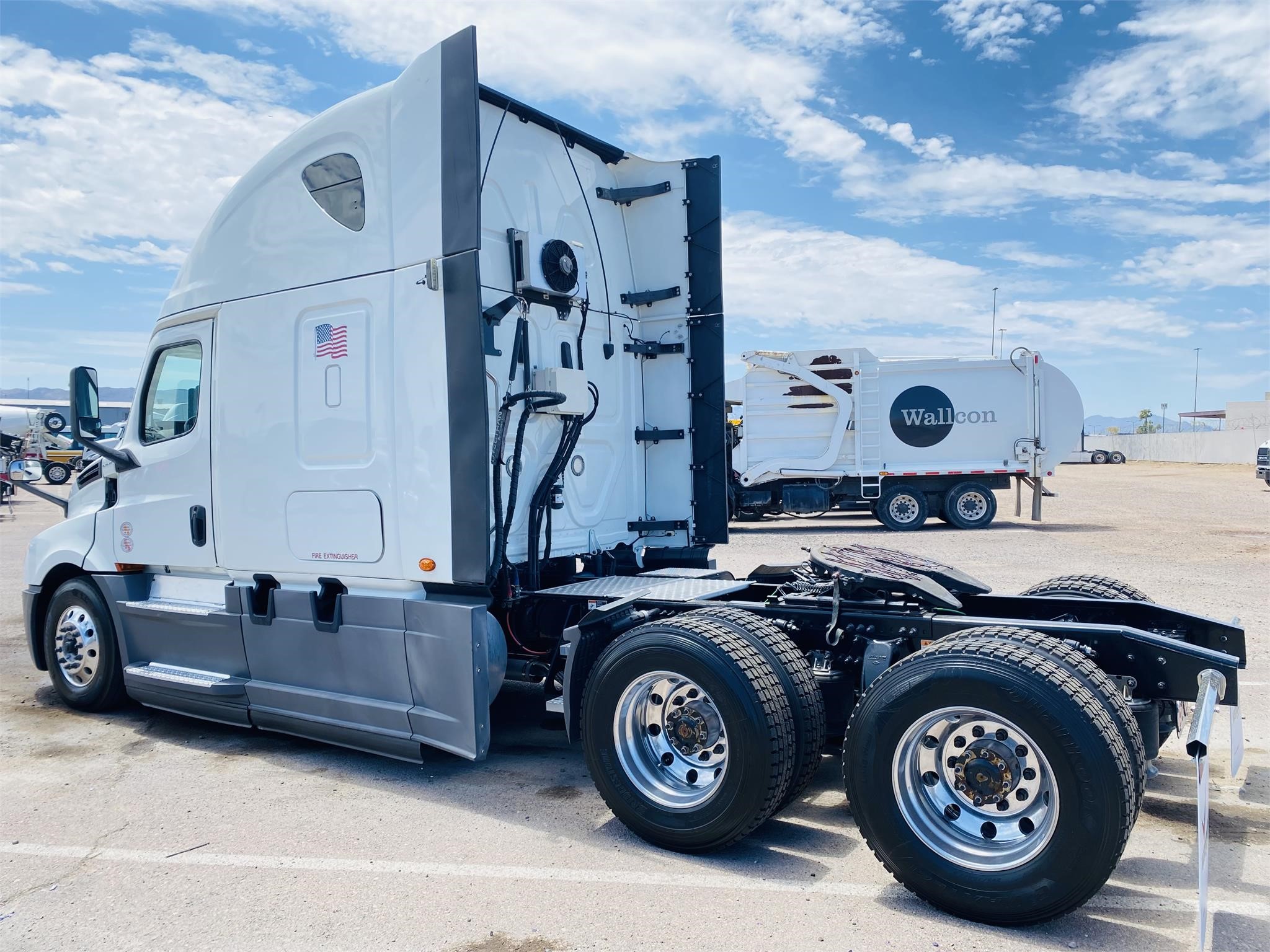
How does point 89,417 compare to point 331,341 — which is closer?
point 331,341

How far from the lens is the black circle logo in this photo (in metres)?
19.0

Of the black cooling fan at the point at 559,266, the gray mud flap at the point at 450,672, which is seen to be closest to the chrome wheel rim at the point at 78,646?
the gray mud flap at the point at 450,672

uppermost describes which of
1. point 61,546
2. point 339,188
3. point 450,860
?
point 339,188

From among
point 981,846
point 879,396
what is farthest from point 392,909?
point 879,396

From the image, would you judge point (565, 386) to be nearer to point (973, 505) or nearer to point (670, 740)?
point (670, 740)

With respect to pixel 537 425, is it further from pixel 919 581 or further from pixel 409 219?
pixel 919 581

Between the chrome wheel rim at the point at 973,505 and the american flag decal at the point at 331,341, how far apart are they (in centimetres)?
1620

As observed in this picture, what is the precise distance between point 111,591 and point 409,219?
11.6 ft

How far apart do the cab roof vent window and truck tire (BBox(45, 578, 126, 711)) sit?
3.30m

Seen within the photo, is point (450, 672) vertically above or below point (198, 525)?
below

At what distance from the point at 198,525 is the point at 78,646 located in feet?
5.25

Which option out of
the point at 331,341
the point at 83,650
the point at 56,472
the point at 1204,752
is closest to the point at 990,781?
the point at 1204,752

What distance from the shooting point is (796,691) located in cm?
401

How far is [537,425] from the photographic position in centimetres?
543
